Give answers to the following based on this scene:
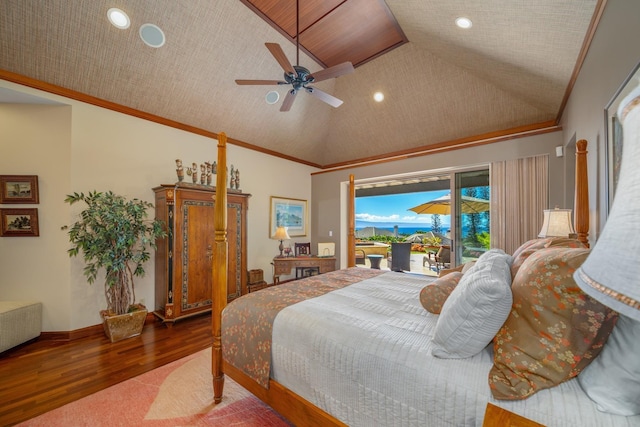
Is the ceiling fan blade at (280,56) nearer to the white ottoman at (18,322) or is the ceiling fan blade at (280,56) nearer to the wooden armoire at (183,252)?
the wooden armoire at (183,252)

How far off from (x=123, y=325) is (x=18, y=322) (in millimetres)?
935

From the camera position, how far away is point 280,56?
237 centimetres

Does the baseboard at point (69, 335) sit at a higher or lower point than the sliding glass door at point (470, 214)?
lower

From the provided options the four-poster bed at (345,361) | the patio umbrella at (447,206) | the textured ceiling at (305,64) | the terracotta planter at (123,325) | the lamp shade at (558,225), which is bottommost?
the terracotta planter at (123,325)

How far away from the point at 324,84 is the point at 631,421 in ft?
15.0

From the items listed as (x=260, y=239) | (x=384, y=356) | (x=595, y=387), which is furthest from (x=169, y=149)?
(x=595, y=387)

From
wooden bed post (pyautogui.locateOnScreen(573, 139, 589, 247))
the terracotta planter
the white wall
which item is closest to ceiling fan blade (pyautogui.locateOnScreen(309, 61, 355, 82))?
wooden bed post (pyautogui.locateOnScreen(573, 139, 589, 247))

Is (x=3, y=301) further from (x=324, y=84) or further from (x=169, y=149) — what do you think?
(x=324, y=84)

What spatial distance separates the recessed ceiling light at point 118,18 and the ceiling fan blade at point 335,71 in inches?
77.3

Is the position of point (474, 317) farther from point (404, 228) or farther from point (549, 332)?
point (404, 228)

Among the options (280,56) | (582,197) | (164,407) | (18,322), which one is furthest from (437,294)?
(18,322)

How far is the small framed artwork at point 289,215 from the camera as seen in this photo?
516 cm

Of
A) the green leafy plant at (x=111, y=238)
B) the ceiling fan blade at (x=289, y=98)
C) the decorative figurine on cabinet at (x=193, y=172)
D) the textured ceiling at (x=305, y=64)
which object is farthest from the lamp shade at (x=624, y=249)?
the decorative figurine on cabinet at (x=193, y=172)

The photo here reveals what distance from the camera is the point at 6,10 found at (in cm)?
230
